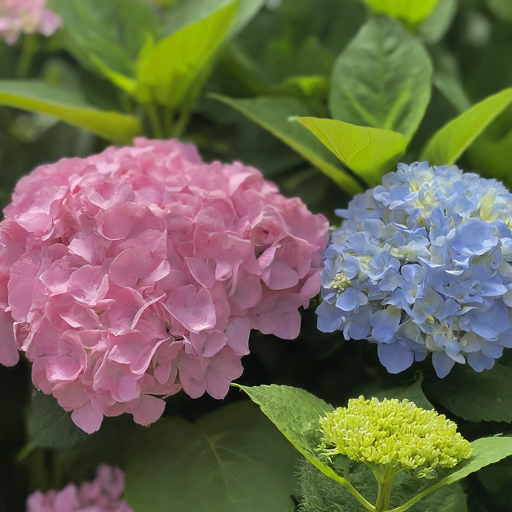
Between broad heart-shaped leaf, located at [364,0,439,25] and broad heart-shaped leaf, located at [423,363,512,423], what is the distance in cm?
46

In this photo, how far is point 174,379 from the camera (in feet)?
1.45

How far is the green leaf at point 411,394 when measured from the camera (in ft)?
1.46

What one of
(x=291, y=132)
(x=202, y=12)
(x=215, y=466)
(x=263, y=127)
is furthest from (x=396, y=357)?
(x=202, y=12)

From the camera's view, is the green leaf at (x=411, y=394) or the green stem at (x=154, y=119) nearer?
the green leaf at (x=411, y=394)

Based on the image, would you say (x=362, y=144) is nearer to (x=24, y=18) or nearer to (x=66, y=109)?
(x=66, y=109)

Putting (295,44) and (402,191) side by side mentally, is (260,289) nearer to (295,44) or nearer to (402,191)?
(402,191)

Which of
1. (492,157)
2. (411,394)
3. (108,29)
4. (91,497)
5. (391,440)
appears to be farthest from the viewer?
(108,29)

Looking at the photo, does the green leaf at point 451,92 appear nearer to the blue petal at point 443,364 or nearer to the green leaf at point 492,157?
the green leaf at point 492,157

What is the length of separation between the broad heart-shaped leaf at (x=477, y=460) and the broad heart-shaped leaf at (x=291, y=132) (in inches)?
12.1

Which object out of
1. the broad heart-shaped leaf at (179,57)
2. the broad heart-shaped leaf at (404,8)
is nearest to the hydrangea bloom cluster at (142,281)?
the broad heart-shaped leaf at (179,57)

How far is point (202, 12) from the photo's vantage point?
79 cm

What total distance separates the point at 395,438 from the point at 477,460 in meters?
0.05

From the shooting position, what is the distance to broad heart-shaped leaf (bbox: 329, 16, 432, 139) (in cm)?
62

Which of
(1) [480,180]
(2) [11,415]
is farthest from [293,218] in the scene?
(2) [11,415]
